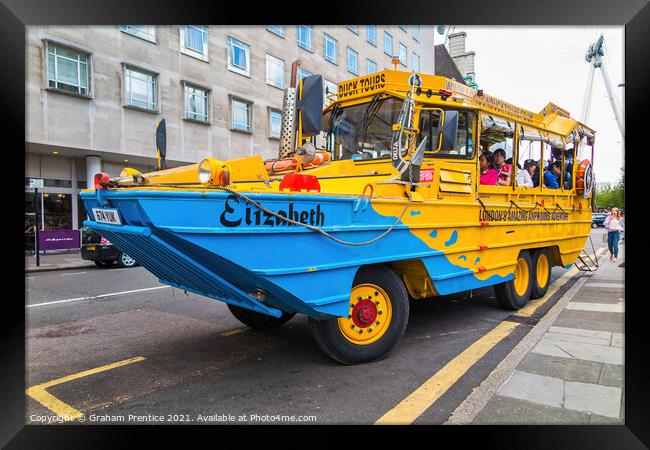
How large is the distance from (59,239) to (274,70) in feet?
36.6

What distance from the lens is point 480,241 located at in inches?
196

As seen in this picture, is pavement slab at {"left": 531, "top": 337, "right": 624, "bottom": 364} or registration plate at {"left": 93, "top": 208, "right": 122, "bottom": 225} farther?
pavement slab at {"left": 531, "top": 337, "right": 624, "bottom": 364}

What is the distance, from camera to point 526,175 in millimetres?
6168

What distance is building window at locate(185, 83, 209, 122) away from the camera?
1711 centimetres

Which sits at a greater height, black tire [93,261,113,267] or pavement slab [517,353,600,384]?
black tire [93,261,113,267]

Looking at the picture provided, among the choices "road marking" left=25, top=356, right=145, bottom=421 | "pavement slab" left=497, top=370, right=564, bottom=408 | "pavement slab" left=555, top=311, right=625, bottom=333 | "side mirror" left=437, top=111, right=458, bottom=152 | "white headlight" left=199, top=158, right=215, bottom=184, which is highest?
"side mirror" left=437, top=111, right=458, bottom=152

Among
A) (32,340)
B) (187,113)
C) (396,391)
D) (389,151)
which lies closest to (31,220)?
(187,113)

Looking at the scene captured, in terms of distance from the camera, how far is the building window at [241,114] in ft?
61.8

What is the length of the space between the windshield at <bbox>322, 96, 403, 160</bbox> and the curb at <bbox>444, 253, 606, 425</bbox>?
2.36 meters

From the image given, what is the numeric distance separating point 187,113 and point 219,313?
1326 cm

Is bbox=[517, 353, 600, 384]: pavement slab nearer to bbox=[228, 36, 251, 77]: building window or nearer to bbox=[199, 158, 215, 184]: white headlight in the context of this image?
bbox=[199, 158, 215, 184]: white headlight

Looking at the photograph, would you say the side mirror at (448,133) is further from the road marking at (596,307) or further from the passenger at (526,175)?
the road marking at (596,307)

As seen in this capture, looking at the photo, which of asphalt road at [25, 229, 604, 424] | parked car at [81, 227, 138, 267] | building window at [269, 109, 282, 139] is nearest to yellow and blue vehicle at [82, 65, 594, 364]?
asphalt road at [25, 229, 604, 424]

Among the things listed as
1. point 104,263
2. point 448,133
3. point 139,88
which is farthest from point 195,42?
point 448,133
